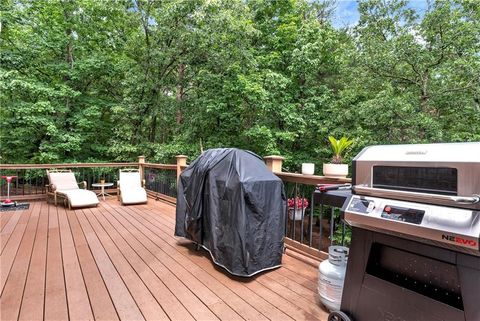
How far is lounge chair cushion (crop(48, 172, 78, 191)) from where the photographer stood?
5867 millimetres

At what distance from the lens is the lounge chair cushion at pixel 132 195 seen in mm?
5852

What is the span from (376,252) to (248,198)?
1.15 metres

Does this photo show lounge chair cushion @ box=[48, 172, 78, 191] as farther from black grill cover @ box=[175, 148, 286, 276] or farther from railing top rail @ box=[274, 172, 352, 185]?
railing top rail @ box=[274, 172, 352, 185]

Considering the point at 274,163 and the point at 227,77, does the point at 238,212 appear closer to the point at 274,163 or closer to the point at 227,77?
the point at 274,163

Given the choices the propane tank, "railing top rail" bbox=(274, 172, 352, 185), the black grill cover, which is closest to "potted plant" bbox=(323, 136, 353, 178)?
"railing top rail" bbox=(274, 172, 352, 185)

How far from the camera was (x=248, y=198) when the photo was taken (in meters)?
2.39

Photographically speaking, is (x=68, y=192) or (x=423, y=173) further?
(x=68, y=192)

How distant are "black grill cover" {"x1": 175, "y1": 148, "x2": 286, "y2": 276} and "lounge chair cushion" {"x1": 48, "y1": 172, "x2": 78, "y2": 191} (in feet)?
14.4

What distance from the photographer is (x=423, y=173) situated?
4.05 feet

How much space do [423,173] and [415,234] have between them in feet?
0.92

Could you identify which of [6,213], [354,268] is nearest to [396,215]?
[354,268]

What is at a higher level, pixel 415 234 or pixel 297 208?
pixel 415 234

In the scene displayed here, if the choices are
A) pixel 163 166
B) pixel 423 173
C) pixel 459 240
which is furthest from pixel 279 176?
pixel 163 166

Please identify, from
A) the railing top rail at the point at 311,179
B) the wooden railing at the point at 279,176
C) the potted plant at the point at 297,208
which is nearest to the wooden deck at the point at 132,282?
the wooden railing at the point at 279,176
